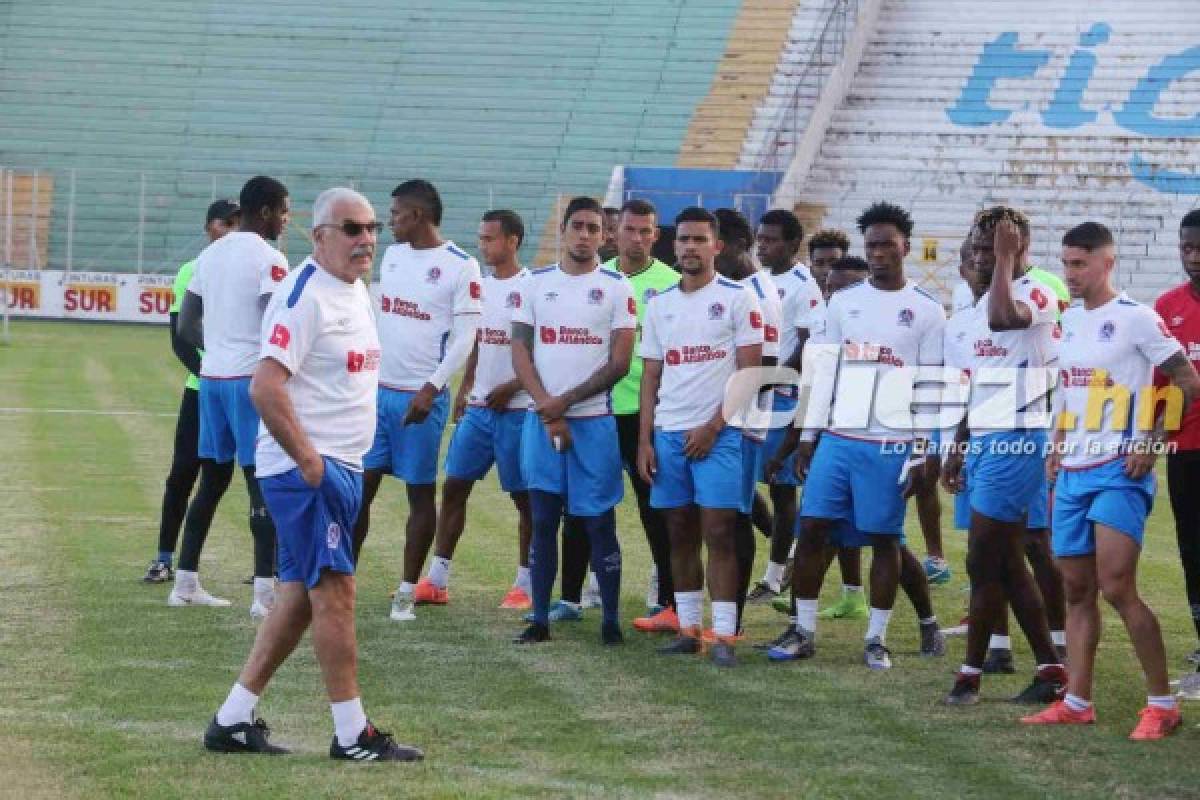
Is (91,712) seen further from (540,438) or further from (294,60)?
(294,60)

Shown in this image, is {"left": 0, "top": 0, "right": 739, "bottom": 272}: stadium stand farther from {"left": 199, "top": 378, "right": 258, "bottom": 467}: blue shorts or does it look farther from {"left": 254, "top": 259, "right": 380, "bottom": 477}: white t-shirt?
{"left": 254, "top": 259, "right": 380, "bottom": 477}: white t-shirt

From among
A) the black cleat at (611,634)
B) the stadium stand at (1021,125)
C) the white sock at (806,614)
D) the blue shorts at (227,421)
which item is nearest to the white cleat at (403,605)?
the blue shorts at (227,421)

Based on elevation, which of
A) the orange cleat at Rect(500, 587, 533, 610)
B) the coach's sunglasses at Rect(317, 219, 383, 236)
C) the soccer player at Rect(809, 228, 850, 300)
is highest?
the soccer player at Rect(809, 228, 850, 300)

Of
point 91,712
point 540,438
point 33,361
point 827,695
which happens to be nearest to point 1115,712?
point 827,695

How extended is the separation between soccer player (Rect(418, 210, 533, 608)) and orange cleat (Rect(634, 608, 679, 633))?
2.75ft

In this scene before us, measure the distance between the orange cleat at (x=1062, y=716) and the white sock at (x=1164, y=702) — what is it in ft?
0.98

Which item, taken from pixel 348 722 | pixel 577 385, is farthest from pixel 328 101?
pixel 348 722

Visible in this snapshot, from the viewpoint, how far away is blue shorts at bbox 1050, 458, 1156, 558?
8438 mm

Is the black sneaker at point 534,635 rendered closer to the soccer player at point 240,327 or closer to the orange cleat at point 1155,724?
the soccer player at point 240,327

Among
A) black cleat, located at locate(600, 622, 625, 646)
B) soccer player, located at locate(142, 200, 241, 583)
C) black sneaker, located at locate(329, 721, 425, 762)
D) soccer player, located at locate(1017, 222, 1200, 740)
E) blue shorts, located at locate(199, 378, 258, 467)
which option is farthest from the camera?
soccer player, located at locate(142, 200, 241, 583)

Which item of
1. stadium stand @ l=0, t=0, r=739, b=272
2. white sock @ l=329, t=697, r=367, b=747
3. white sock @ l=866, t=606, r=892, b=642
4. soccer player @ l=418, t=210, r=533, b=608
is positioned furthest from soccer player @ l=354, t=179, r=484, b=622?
stadium stand @ l=0, t=0, r=739, b=272

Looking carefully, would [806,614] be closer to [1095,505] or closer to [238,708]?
[1095,505]

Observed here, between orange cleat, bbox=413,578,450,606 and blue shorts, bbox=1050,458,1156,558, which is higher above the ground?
blue shorts, bbox=1050,458,1156,558

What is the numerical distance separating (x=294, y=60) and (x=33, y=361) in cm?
1463
